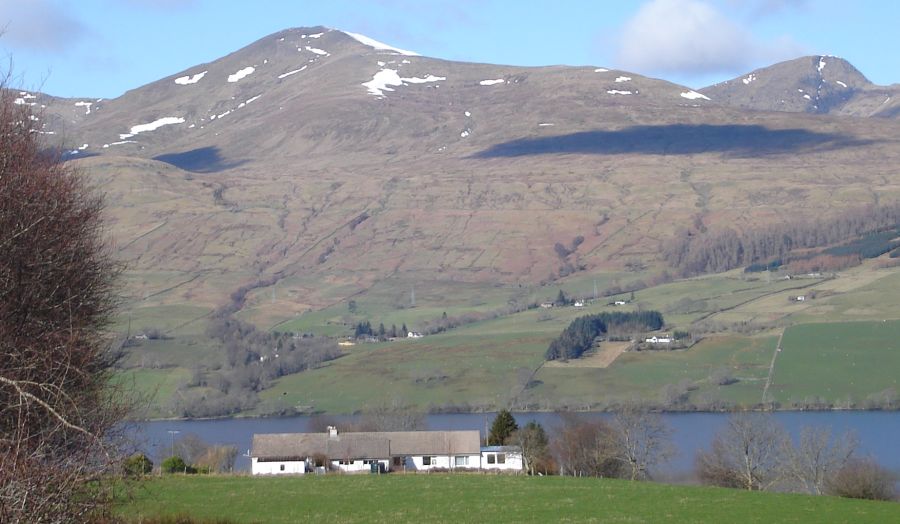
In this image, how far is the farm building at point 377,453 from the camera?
2202 inches

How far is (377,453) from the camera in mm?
56812

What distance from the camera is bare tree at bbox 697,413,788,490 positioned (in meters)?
54.1

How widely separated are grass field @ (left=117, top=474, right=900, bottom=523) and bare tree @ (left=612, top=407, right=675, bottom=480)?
68.7 ft

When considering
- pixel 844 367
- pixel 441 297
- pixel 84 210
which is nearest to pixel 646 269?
pixel 441 297

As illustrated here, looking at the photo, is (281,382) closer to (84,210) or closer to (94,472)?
(84,210)

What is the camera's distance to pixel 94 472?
1120 centimetres

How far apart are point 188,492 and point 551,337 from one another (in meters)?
105

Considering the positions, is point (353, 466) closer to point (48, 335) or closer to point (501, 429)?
point (501, 429)

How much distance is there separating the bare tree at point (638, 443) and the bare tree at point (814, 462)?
277 inches

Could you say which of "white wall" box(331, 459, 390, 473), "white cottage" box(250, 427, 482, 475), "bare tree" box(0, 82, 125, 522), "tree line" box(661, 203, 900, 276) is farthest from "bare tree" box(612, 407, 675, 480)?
"tree line" box(661, 203, 900, 276)

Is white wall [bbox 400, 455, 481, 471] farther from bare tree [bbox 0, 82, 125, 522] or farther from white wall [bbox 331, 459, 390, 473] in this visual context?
bare tree [bbox 0, 82, 125, 522]

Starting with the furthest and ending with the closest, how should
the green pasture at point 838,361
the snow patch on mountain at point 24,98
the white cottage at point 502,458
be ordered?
the green pasture at point 838,361, the white cottage at point 502,458, the snow patch on mountain at point 24,98

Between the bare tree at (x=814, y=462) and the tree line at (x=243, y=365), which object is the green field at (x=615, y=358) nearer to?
the tree line at (x=243, y=365)

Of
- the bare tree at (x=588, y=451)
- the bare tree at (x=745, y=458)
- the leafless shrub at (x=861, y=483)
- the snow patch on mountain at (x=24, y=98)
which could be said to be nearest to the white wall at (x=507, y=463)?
the bare tree at (x=588, y=451)
